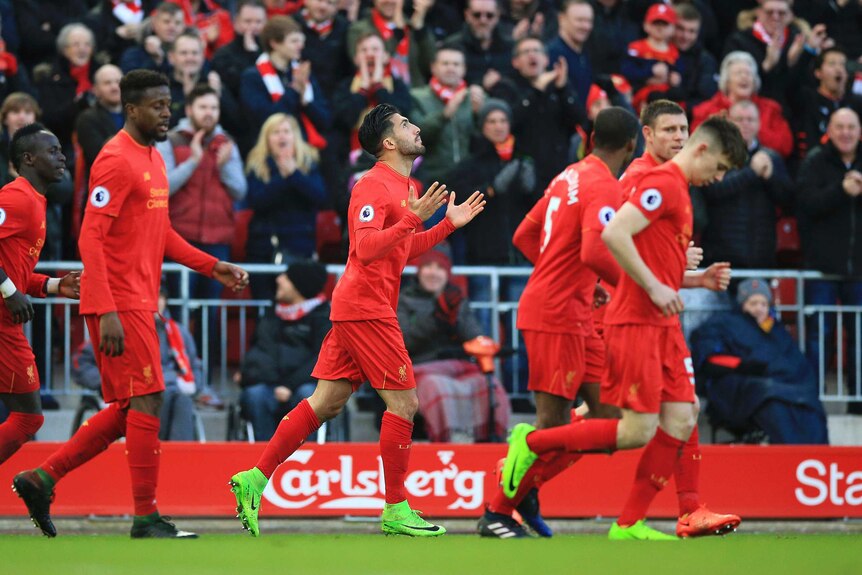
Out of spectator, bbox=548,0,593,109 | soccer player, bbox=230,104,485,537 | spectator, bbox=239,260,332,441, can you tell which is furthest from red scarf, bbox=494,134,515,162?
soccer player, bbox=230,104,485,537

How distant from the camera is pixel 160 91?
29.5 feet

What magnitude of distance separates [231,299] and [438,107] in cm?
256

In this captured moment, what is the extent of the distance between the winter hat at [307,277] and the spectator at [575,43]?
344 centimetres

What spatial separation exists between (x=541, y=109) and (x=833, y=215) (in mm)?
2823

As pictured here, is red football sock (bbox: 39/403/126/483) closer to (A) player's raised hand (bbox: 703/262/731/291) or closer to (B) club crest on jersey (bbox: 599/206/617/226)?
(B) club crest on jersey (bbox: 599/206/617/226)

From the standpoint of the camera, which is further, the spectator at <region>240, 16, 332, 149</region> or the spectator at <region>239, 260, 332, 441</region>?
the spectator at <region>240, 16, 332, 149</region>

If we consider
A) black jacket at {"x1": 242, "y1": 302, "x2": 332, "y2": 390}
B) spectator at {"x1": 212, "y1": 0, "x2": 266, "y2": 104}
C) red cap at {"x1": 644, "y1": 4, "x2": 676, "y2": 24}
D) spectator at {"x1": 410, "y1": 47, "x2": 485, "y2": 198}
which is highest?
red cap at {"x1": 644, "y1": 4, "x2": 676, "y2": 24}

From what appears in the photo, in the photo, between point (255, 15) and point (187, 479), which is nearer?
point (187, 479)

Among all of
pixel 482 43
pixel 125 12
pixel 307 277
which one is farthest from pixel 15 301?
pixel 482 43

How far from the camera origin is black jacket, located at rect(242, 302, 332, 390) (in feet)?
41.5

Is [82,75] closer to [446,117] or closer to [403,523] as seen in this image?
[446,117]

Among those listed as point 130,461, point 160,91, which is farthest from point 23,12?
point 130,461

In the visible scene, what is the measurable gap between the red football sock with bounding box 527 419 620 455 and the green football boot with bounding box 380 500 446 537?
781 millimetres

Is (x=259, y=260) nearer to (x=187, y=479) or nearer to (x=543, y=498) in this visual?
(x=187, y=479)
